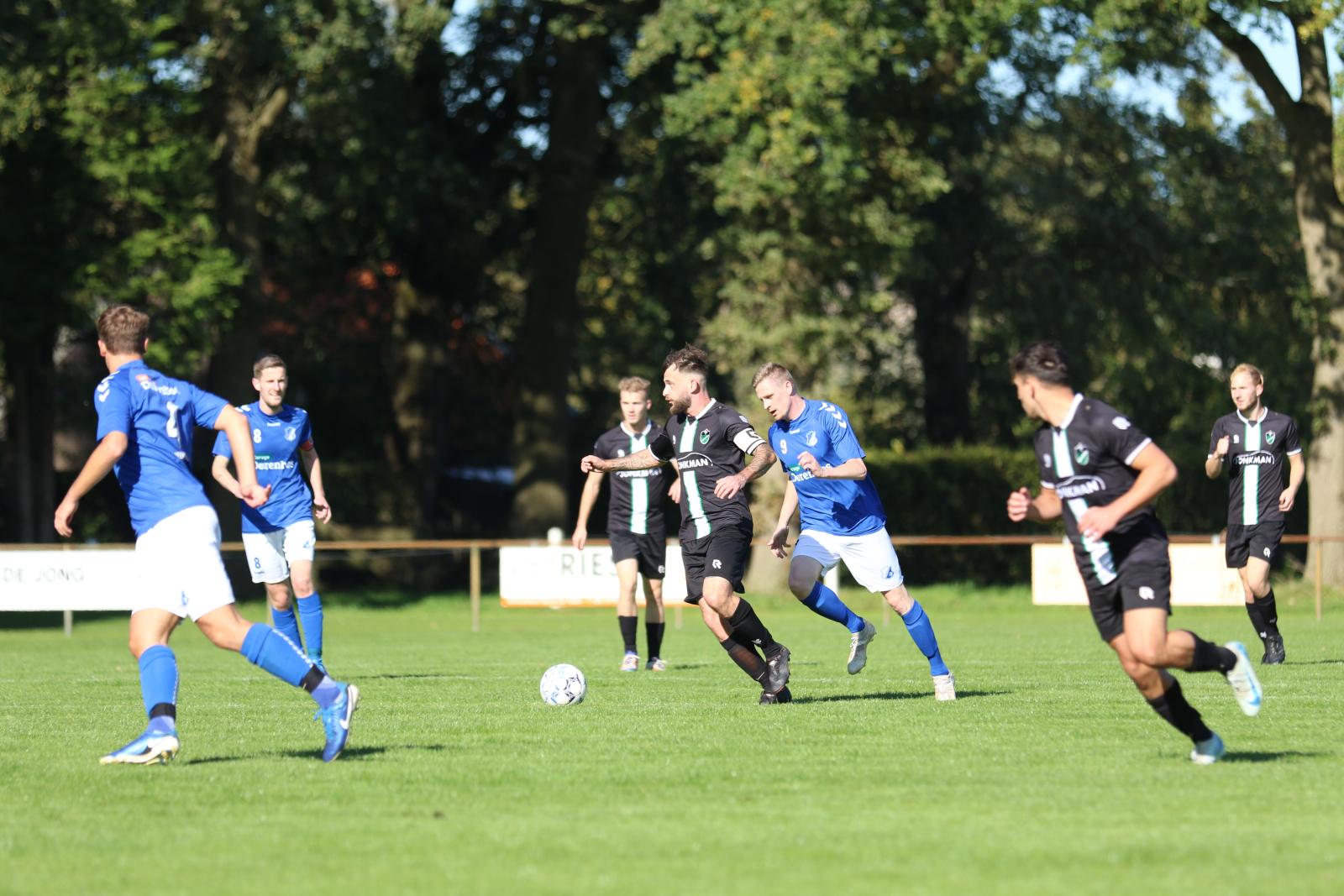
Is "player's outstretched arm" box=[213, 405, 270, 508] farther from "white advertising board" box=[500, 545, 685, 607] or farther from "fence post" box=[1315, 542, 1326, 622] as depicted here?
"fence post" box=[1315, 542, 1326, 622]

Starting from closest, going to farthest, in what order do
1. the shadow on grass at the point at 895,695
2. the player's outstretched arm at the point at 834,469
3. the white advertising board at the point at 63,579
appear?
1. the player's outstretched arm at the point at 834,469
2. the shadow on grass at the point at 895,695
3. the white advertising board at the point at 63,579

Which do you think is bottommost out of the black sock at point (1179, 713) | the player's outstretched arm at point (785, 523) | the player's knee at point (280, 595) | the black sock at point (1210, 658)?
the black sock at point (1179, 713)

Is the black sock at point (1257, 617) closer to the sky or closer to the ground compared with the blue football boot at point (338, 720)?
closer to the ground

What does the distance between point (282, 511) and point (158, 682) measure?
481 cm

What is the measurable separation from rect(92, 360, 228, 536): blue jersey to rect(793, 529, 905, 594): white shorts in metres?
4.40

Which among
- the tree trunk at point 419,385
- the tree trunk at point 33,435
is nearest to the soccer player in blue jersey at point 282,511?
the tree trunk at point 33,435

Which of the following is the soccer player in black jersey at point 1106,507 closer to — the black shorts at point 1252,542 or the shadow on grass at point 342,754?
the shadow on grass at point 342,754

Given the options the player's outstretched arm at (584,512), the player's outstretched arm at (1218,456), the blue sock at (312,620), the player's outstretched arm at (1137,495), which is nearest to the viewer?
the player's outstretched arm at (1137,495)

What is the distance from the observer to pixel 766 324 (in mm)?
27453

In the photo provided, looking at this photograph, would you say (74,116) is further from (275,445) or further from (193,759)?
(193,759)

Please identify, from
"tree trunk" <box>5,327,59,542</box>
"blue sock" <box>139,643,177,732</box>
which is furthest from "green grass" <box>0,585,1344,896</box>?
"tree trunk" <box>5,327,59,542</box>

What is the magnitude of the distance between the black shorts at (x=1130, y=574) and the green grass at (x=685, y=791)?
2.45 feet

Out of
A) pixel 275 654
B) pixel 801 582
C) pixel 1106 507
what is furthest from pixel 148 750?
pixel 1106 507

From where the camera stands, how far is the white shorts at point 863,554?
11367 millimetres
